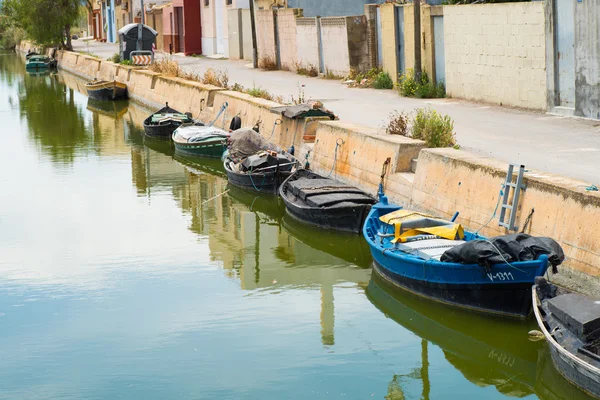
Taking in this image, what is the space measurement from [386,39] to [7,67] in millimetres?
50998

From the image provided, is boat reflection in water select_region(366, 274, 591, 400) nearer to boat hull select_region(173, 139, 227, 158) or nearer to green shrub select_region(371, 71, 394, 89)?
boat hull select_region(173, 139, 227, 158)

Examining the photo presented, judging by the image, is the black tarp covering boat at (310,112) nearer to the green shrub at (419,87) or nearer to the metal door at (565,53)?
the metal door at (565,53)

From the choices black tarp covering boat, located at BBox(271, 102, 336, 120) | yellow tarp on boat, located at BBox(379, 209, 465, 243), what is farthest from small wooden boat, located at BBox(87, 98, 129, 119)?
yellow tarp on boat, located at BBox(379, 209, 465, 243)

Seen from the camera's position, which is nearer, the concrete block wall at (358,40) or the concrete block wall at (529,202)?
the concrete block wall at (529,202)

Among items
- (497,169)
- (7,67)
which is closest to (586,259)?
(497,169)

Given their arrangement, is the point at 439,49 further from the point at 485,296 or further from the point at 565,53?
the point at 485,296

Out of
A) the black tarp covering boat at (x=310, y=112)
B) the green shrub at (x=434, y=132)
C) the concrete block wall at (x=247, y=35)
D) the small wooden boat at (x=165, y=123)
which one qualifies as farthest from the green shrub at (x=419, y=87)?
the concrete block wall at (x=247, y=35)

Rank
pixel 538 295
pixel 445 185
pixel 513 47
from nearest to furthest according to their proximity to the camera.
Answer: pixel 538 295, pixel 445 185, pixel 513 47

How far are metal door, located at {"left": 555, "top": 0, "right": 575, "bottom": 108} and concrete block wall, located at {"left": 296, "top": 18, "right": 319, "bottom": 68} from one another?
17.3 meters

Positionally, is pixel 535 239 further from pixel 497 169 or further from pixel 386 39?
pixel 386 39

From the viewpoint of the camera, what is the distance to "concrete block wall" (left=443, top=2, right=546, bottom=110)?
74.3 ft

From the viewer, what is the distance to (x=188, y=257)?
17016 millimetres

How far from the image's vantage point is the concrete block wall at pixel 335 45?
3488 centimetres

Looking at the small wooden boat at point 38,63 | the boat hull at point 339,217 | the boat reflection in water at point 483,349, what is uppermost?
the small wooden boat at point 38,63
